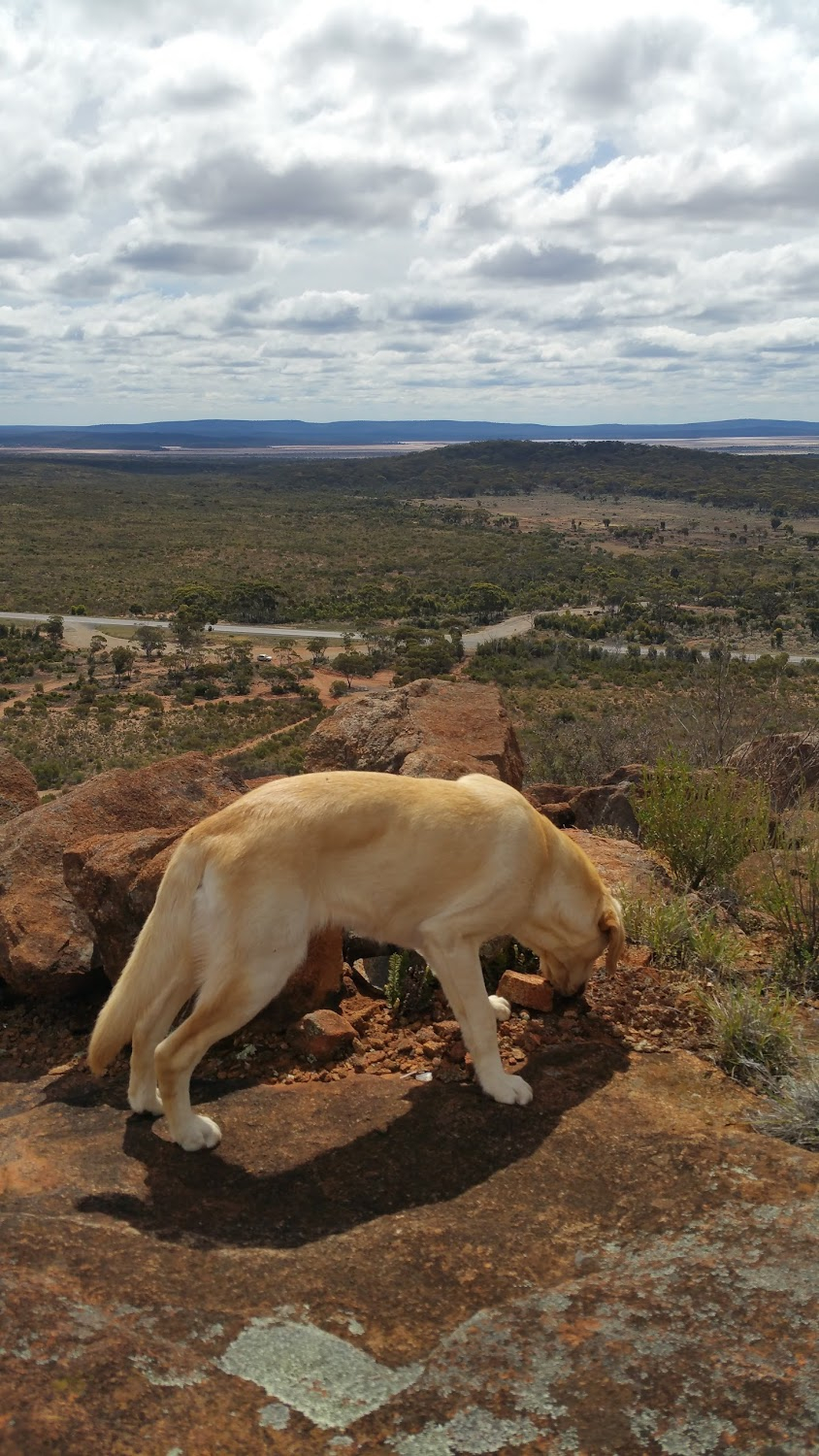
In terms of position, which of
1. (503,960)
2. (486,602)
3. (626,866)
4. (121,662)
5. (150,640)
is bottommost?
(121,662)

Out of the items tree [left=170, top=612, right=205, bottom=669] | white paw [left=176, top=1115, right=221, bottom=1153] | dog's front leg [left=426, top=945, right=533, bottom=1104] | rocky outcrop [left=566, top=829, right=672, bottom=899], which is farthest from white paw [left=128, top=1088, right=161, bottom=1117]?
tree [left=170, top=612, right=205, bottom=669]

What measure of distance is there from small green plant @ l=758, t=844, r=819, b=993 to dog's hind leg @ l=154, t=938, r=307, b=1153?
10.1 ft

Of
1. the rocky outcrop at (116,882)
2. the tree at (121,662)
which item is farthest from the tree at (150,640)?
the rocky outcrop at (116,882)

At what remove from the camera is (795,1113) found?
4.18 metres

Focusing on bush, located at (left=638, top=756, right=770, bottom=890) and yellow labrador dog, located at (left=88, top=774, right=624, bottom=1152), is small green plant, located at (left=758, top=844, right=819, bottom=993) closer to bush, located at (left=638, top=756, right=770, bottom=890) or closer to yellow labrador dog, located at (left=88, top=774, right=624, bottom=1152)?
bush, located at (left=638, top=756, right=770, bottom=890)

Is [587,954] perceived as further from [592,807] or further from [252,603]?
[252,603]

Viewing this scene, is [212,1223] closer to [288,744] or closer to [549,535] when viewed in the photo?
[288,744]

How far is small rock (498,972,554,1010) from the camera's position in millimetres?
5461

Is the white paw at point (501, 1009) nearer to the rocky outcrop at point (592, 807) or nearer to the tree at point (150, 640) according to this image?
the rocky outcrop at point (592, 807)

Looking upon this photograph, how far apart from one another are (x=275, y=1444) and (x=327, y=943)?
3.27 meters

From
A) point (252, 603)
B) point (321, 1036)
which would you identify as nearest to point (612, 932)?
point (321, 1036)

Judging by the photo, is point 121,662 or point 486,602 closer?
point 121,662

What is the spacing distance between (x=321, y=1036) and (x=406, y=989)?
0.71 metres

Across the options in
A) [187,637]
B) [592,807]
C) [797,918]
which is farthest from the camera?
[187,637]
